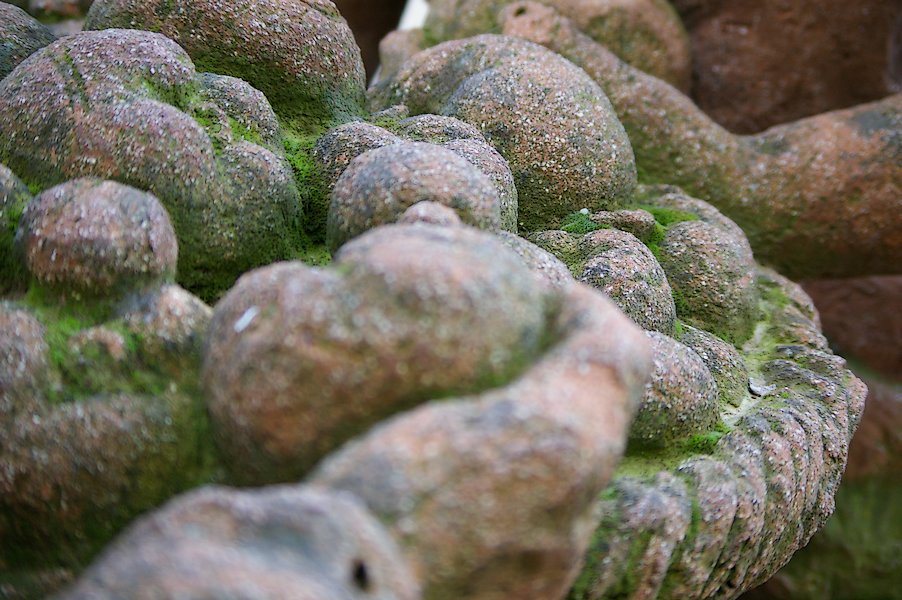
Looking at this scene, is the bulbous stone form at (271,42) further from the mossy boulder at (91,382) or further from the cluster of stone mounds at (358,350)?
the mossy boulder at (91,382)

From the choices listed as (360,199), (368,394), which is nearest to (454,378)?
(368,394)

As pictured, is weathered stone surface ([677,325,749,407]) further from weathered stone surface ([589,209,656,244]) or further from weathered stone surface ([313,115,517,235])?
weathered stone surface ([313,115,517,235])

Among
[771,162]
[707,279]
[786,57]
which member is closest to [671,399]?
[707,279]

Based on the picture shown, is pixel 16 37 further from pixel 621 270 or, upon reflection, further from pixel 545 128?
pixel 621 270

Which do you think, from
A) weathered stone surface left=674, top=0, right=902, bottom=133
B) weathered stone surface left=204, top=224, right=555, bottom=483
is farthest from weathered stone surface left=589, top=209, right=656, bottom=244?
weathered stone surface left=674, top=0, right=902, bottom=133

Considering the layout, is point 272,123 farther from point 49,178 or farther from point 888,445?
point 888,445

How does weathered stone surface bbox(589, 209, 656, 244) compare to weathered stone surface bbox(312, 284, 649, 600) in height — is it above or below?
below

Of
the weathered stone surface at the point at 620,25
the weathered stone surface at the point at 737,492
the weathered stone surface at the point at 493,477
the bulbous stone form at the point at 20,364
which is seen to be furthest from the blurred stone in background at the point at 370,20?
the weathered stone surface at the point at 493,477
